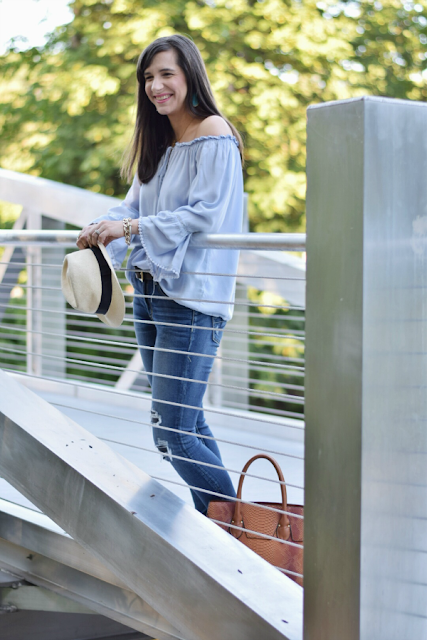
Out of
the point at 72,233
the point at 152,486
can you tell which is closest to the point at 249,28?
the point at 72,233

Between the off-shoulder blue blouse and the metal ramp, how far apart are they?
19.6 inches

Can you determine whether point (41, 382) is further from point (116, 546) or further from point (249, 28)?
point (249, 28)

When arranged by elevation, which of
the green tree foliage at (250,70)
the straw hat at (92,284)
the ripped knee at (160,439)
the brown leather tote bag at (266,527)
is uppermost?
the green tree foliage at (250,70)

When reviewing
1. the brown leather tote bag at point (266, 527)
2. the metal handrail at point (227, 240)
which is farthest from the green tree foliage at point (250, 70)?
the brown leather tote bag at point (266, 527)

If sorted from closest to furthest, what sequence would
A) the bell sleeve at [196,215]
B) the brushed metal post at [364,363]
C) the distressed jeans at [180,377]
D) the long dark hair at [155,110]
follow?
1. the brushed metal post at [364,363]
2. the bell sleeve at [196,215]
3. the distressed jeans at [180,377]
4. the long dark hair at [155,110]

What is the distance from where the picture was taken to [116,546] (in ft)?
6.00

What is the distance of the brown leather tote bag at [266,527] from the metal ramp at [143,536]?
0.77 ft

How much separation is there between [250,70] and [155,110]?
6219 mm

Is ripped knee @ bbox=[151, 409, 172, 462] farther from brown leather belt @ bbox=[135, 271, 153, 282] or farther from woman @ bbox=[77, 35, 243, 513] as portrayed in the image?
brown leather belt @ bbox=[135, 271, 153, 282]

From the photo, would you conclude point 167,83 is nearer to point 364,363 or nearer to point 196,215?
point 196,215

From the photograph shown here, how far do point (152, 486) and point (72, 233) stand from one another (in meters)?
0.85

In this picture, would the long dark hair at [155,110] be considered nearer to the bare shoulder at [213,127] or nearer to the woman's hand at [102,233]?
the bare shoulder at [213,127]

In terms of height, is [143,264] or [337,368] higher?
[143,264]

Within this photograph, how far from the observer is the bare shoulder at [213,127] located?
6.95ft
